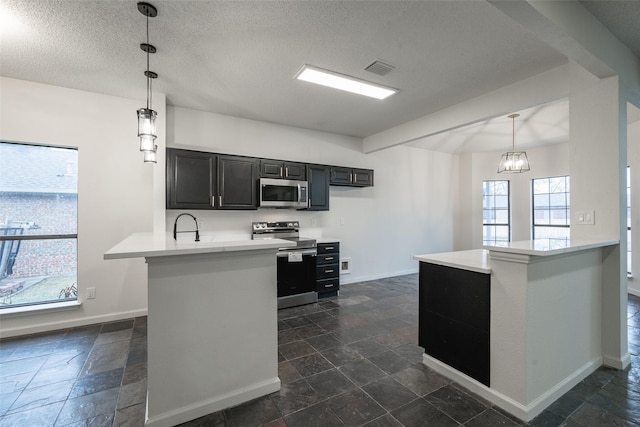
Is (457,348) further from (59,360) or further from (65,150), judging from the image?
(65,150)

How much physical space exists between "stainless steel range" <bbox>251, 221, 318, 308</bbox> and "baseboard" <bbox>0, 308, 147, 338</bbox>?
5.70 ft

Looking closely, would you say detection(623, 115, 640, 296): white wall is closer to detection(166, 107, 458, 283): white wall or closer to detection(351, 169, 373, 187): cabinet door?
detection(166, 107, 458, 283): white wall

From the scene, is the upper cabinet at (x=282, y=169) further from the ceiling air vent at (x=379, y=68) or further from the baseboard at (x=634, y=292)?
the baseboard at (x=634, y=292)

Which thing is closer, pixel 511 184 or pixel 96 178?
pixel 96 178

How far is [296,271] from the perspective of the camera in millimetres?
3939

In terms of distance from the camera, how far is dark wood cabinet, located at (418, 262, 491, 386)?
76.0 inches

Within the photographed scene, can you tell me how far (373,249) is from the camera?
5.41 m

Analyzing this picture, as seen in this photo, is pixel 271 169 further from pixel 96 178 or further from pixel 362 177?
pixel 96 178

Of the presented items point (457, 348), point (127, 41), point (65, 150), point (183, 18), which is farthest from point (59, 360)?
point (457, 348)

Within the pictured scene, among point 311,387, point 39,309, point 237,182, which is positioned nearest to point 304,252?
point 237,182

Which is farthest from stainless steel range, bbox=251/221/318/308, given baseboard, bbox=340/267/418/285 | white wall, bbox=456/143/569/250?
white wall, bbox=456/143/569/250

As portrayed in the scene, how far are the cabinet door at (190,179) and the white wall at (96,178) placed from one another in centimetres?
28

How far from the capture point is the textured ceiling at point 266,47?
1957mm

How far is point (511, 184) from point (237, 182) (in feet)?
19.6
